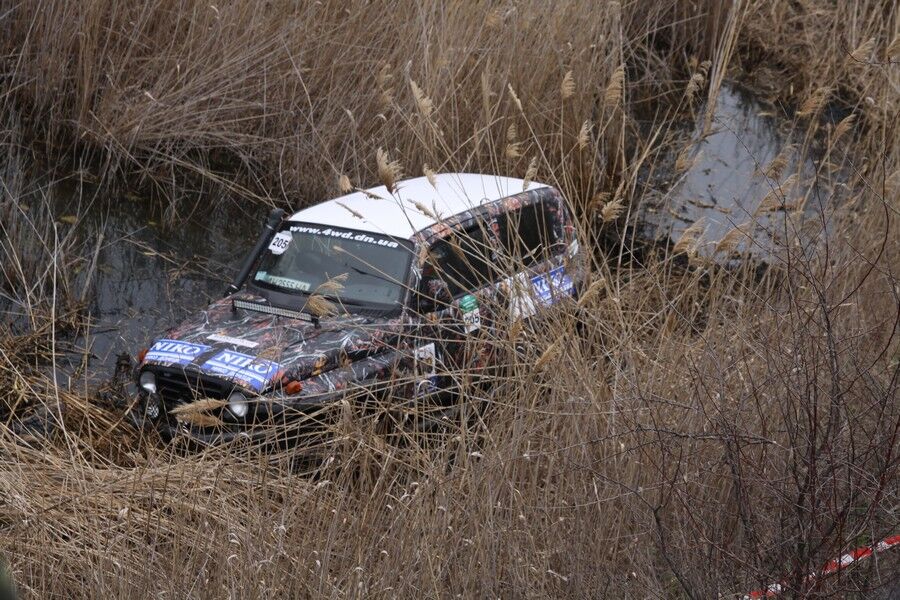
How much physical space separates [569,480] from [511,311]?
3.06ft

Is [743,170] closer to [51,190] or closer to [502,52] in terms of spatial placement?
[502,52]

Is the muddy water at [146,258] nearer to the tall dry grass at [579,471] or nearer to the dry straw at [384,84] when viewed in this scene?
the tall dry grass at [579,471]

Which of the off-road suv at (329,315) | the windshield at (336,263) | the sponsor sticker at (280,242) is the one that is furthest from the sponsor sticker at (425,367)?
the sponsor sticker at (280,242)

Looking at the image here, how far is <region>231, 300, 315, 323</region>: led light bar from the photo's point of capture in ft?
22.0

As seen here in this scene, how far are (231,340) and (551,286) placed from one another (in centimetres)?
225

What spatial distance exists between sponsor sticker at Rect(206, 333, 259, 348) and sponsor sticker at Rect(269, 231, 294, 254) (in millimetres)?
860

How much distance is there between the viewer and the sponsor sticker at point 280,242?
23.7 feet

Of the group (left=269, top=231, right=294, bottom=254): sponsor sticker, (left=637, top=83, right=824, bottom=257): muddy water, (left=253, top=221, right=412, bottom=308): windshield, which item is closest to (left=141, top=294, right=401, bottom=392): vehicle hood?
(left=253, top=221, right=412, bottom=308): windshield

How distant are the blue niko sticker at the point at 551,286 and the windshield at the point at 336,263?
95 centimetres

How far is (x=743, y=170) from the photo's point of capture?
12.7 metres

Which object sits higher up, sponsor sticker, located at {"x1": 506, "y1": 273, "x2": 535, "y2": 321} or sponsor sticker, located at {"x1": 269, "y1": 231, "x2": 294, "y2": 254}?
sponsor sticker, located at {"x1": 506, "y1": 273, "x2": 535, "y2": 321}

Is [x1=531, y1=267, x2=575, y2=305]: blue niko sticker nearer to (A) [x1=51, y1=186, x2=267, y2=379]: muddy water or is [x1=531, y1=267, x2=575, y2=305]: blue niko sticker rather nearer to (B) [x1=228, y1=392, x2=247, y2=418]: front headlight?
(B) [x1=228, y1=392, x2=247, y2=418]: front headlight

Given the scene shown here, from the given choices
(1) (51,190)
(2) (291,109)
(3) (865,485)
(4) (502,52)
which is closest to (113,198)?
(1) (51,190)

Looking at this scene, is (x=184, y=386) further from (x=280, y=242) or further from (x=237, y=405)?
(x=280, y=242)
